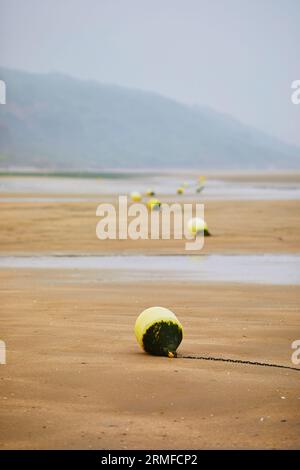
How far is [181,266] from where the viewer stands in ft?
59.1

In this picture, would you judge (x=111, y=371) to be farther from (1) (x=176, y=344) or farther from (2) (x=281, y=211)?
(2) (x=281, y=211)

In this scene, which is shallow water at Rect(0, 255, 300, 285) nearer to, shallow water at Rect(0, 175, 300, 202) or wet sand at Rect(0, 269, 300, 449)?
wet sand at Rect(0, 269, 300, 449)

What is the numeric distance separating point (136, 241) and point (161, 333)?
14.3 m

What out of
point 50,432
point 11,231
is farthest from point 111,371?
point 11,231

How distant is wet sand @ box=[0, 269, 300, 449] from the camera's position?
664 centimetres

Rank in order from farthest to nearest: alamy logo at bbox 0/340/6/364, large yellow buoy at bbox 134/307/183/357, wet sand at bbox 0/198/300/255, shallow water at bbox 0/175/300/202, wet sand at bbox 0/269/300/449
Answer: shallow water at bbox 0/175/300/202 < wet sand at bbox 0/198/300/255 < large yellow buoy at bbox 134/307/183/357 < alamy logo at bbox 0/340/6/364 < wet sand at bbox 0/269/300/449

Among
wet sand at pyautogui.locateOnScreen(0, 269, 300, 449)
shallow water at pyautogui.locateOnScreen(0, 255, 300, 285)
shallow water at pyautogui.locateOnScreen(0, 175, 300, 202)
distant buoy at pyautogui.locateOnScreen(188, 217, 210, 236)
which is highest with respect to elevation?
shallow water at pyautogui.locateOnScreen(0, 175, 300, 202)

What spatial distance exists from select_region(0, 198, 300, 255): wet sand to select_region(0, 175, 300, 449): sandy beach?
203 inches

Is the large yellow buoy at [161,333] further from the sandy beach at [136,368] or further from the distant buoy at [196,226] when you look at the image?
the distant buoy at [196,226]

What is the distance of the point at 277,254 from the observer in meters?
20.9

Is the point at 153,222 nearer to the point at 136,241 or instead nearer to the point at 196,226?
the point at 196,226

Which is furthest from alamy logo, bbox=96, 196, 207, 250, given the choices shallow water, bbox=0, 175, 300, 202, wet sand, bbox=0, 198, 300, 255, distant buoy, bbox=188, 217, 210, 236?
shallow water, bbox=0, 175, 300, 202

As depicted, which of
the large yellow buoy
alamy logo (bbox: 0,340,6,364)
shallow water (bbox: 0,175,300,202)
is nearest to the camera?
alamy logo (bbox: 0,340,6,364)
